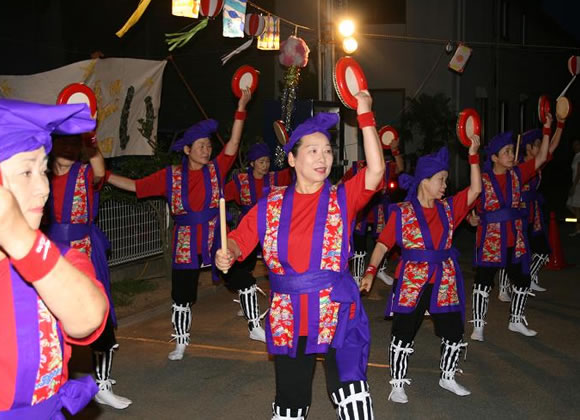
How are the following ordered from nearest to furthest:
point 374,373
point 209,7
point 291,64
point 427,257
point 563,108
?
point 427,257, point 374,373, point 563,108, point 209,7, point 291,64

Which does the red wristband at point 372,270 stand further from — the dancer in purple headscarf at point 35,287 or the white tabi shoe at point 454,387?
the dancer in purple headscarf at point 35,287

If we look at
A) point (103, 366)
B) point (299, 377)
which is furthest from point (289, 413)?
point (103, 366)

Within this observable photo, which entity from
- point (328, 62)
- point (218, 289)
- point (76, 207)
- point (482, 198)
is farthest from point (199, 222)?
point (328, 62)

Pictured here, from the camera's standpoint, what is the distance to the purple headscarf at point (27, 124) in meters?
2.01

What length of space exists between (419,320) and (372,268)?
815 millimetres

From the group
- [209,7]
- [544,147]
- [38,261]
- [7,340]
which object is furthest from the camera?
[209,7]

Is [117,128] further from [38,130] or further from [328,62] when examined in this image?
[38,130]

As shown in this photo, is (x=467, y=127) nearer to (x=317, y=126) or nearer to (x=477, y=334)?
(x=317, y=126)

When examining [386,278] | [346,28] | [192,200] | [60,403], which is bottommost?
[386,278]

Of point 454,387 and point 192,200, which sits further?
point 192,200

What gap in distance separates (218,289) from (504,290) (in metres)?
3.74

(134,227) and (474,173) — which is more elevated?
(474,173)

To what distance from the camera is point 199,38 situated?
20234 millimetres

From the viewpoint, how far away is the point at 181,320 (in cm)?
659
